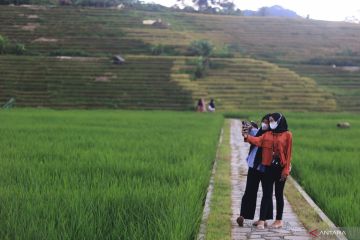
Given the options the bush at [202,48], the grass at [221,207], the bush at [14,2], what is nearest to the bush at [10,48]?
the bush at [202,48]

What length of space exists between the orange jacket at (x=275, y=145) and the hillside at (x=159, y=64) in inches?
1175

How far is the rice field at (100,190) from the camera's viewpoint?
506cm

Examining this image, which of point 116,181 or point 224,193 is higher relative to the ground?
point 116,181

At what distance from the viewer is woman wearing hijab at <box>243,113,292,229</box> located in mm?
6406

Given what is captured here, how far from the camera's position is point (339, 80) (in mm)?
44656

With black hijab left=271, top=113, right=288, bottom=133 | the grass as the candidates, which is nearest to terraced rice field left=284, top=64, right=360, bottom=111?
the grass

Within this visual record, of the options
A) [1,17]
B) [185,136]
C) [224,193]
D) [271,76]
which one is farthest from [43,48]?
[224,193]

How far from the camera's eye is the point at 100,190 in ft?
22.1

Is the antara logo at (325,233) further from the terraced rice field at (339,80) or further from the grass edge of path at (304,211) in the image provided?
the terraced rice field at (339,80)

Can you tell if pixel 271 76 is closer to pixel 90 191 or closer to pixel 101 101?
pixel 101 101

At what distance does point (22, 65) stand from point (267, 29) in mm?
35669

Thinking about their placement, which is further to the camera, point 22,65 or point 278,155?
point 22,65

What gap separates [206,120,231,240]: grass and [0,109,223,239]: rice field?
0.73 ft

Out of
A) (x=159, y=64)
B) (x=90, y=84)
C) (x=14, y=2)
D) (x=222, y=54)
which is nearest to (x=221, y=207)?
(x=90, y=84)
